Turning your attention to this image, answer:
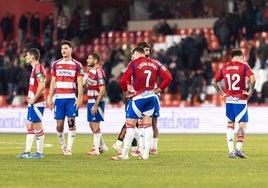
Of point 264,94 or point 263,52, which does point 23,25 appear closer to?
point 263,52

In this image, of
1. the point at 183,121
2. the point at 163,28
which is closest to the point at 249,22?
the point at 163,28

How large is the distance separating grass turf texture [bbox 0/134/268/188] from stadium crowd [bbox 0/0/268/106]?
13.7 metres

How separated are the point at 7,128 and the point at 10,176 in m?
20.2

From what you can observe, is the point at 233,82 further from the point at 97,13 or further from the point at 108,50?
the point at 97,13

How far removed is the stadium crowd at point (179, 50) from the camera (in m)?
37.3

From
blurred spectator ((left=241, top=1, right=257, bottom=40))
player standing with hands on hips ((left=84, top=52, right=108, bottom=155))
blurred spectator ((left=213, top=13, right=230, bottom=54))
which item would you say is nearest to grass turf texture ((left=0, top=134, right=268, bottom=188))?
player standing with hands on hips ((left=84, top=52, right=108, bottom=155))

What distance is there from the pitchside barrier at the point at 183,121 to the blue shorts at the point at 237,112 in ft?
41.9

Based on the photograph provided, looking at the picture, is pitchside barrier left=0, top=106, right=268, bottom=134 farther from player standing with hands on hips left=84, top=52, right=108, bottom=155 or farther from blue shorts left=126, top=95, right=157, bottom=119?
blue shorts left=126, top=95, right=157, bottom=119

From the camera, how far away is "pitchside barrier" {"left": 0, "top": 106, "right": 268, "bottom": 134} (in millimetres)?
32938

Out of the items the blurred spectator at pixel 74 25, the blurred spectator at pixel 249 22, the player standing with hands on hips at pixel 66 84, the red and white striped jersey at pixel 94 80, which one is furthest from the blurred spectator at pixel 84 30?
the player standing with hands on hips at pixel 66 84

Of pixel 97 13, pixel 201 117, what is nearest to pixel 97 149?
pixel 201 117

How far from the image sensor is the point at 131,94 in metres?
19.3

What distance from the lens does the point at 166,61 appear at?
38.0m

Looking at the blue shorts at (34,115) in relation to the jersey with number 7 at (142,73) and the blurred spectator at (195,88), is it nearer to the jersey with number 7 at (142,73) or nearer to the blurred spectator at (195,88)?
the jersey with number 7 at (142,73)
